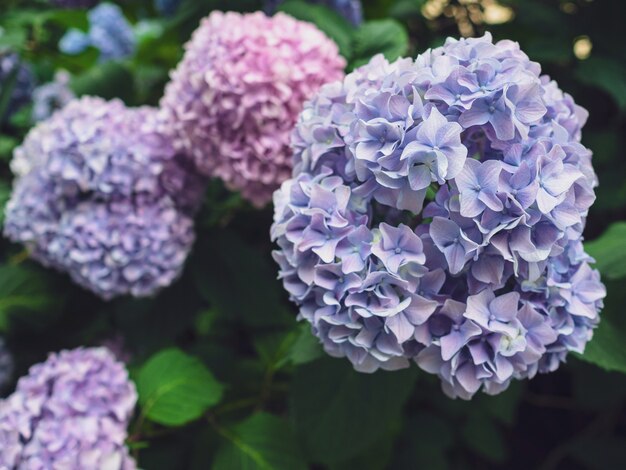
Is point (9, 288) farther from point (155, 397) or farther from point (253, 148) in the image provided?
point (253, 148)

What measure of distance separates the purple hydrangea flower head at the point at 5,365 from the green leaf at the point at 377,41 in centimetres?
78

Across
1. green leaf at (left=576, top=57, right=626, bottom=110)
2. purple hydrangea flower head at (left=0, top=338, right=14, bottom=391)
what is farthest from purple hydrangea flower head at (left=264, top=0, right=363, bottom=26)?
purple hydrangea flower head at (left=0, top=338, right=14, bottom=391)

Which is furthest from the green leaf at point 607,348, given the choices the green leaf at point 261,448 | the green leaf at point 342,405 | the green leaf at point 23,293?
the green leaf at point 23,293

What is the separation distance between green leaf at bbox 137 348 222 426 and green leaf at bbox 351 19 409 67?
1.77 feet

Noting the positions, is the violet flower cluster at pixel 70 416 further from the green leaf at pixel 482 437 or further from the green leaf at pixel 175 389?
the green leaf at pixel 482 437

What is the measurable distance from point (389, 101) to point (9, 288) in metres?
0.78

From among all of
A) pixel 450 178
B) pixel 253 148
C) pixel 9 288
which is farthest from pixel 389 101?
pixel 9 288

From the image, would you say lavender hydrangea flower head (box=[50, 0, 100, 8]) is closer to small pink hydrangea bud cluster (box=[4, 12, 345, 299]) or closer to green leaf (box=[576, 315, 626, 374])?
small pink hydrangea bud cluster (box=[4, 12, 345, 299])

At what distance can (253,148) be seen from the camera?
3.30ft

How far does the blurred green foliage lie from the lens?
94 centimetres

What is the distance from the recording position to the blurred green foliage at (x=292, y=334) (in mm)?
943

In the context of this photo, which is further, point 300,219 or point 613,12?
point 613,12

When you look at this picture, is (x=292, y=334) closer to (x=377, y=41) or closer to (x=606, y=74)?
(x=377, y=41)

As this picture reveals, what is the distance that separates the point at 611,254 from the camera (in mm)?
954
